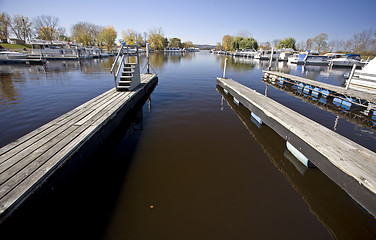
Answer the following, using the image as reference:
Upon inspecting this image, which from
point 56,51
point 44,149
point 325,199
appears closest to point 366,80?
point 325,199

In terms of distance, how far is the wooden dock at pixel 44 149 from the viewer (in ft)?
8.55

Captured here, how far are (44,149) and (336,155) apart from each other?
6.55 meters

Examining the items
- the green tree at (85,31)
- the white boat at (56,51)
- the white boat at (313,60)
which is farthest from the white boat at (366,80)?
the green tree at (85,31)

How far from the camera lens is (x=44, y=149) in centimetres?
370

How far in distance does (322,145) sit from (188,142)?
3.78 metres

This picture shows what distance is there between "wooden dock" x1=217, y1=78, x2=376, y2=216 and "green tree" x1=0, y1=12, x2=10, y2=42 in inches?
4075

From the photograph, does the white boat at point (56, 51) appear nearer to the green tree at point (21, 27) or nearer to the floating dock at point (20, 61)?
the floating dock at point (20, 61)

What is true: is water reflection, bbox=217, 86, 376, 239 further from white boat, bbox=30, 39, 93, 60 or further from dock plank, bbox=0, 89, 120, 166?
white boat, bbox=30, 39, 93, 60

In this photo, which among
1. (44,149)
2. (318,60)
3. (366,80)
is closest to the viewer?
(44,149)

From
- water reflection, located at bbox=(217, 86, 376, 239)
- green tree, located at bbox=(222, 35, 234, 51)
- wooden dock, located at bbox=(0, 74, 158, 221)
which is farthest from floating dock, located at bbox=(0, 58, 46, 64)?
green tree, located at bbox=(222, 35, 234, 51)

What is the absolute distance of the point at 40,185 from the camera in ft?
9.24

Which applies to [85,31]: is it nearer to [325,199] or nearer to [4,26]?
[4,26]

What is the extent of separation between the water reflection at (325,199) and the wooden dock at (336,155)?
533mm

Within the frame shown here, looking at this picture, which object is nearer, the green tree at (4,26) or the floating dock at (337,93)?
the floating dock at (337,93)
